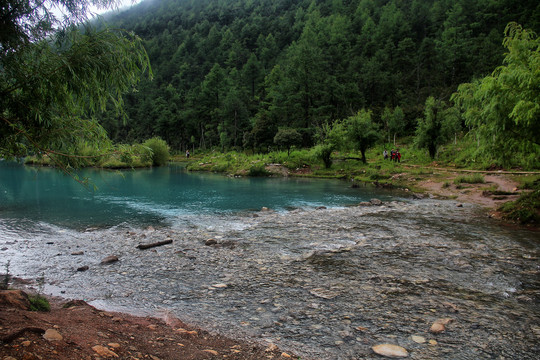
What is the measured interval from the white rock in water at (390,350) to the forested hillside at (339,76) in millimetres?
58021

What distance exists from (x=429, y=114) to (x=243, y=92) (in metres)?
69.4

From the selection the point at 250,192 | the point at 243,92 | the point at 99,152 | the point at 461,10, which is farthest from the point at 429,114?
the point at 461,10

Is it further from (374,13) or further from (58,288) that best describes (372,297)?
(374,13)

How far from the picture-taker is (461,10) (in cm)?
10269

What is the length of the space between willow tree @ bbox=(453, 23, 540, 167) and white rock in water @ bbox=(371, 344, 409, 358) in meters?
11.6

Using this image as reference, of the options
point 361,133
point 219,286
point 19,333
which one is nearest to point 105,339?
point 19,333

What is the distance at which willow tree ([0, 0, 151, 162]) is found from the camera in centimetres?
550

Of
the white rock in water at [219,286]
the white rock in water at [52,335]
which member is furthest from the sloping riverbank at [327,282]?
the white rock in water at [52,335]

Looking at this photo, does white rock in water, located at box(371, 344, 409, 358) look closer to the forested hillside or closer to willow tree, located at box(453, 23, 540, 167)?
willow tree, located at box(453, 23, 540, 167)

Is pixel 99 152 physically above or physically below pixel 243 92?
below

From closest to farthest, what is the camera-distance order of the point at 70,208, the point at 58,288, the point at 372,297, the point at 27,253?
the point at 372,297
the point at 58,288
the point at 27,253
the point at 70,208

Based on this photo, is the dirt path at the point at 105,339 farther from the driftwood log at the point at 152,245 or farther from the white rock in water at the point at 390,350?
the driftwood log at the point at 152,245

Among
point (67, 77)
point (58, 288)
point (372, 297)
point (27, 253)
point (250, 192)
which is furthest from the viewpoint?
point (250, 192)

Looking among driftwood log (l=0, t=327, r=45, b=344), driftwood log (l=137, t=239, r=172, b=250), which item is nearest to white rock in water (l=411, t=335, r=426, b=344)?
driftwood log (l=0, t=327, r=45, b=344)
